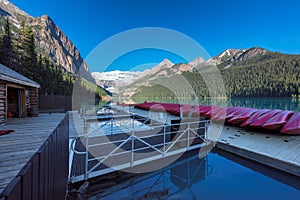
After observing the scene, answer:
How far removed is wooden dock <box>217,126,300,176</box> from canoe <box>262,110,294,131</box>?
260mm

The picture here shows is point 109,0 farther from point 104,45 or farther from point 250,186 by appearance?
point 250,186

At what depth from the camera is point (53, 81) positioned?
20391 mm

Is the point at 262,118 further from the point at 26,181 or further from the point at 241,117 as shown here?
the point at 26,181

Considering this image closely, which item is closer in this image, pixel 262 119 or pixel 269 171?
pixel 269 171

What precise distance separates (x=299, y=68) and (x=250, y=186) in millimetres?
43218

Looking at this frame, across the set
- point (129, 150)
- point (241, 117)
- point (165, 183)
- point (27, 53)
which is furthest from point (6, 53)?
point (241, 117)

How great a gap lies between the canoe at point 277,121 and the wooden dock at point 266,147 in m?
0.26

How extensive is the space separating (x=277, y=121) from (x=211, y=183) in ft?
12.1

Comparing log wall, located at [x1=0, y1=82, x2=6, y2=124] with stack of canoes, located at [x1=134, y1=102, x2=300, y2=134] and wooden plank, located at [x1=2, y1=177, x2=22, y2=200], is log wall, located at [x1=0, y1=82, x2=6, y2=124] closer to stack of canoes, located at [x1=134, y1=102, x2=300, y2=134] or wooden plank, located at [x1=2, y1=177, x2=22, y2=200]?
wooden plank, located at [x1=2, y1=177, x2=22, y2=200]

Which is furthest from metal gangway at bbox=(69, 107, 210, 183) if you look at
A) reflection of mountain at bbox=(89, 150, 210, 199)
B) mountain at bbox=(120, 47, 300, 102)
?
mountain at bbox=(120, 47, 300, 102)

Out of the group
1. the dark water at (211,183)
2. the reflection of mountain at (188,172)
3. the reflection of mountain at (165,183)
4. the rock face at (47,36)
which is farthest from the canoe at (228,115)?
the rock face at (47,36)

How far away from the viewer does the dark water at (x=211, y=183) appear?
7.72ft

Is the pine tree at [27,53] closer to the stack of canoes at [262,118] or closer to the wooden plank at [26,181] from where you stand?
the stack of canoes at [262,118]

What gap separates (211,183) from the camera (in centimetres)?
269
